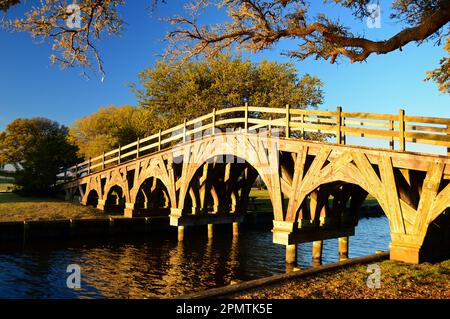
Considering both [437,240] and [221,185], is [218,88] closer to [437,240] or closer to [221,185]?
[221,185]

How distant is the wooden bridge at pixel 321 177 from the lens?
11539 millimetres

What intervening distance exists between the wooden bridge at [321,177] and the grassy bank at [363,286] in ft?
6.05

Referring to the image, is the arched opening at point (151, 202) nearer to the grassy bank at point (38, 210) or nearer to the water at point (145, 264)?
the water at point (145, 264)

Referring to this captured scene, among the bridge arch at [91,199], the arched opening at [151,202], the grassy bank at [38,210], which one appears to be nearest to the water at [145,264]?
the arched opening at [151,202]

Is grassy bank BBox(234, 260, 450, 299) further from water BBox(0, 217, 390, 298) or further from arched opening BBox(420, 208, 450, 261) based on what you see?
water BBox(0, 217, 390, 298)

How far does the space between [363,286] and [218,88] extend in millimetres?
32660

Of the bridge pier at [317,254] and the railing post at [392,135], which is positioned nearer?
the railing post at [392,135]

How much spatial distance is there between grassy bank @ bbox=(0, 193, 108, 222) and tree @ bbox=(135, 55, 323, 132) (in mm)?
12215

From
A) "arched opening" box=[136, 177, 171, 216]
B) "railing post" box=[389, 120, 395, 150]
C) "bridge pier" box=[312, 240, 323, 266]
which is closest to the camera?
"railing post" box=[389, 120, 395, 150]

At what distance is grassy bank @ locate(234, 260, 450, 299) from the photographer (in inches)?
300

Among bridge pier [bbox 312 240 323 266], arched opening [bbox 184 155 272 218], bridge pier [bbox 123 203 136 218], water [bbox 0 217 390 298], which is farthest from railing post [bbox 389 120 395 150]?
bridge pier [bbox 123 203 136 218]

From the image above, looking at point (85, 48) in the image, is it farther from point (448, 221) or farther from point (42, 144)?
point (42, 144)

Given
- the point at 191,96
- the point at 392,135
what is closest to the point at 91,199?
the point at 191,96
